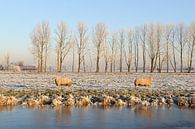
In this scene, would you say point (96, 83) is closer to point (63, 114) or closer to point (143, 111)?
point (143, 111)

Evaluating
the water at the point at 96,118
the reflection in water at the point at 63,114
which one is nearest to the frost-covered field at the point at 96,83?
the reflection in water at the point at 63,114

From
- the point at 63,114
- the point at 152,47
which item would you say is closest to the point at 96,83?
the point at 63,114

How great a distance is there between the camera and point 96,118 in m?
16.0

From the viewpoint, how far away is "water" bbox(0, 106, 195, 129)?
556 inches

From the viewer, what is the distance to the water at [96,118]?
14.1m

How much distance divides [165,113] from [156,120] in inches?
81.2

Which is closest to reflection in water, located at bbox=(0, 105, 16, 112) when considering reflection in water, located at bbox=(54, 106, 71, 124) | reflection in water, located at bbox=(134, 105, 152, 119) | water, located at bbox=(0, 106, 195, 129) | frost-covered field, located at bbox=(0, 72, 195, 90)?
water, located at bbox=(0, 106, 195, 129)

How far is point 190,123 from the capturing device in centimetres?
1475

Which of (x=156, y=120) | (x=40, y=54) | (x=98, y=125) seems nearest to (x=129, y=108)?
(x=156, y=120)

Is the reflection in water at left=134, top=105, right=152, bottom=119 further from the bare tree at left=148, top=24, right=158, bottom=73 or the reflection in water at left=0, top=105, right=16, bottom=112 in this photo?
the bare tree at left=148, top=24, right=158, bottom=73

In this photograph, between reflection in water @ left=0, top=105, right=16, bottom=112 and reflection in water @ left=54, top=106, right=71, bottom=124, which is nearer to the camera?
reflection in water @ left=54, top=106, right=71, bottom=124

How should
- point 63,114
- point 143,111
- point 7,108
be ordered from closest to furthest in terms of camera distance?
point 63,114 → point 143,111 → point 7,108

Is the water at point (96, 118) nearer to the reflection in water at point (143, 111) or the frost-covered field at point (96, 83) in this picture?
the reflection in water at point (143, 111)

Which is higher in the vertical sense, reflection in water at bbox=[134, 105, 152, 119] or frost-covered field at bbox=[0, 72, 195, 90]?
frost-covered field at bbox=[0, 72, 195, 90]
